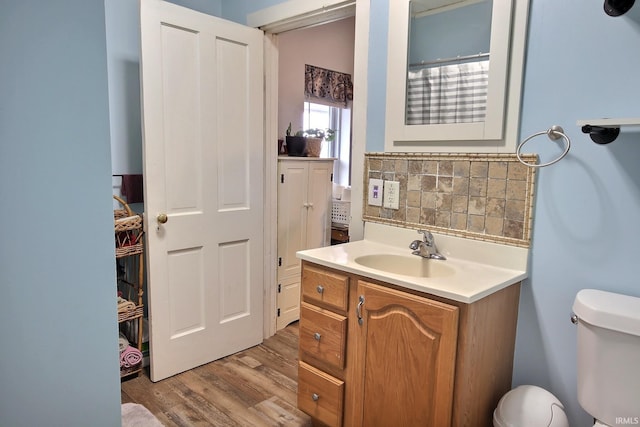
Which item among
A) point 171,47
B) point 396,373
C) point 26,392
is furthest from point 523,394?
point 171,47

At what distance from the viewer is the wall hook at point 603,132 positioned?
1354 millimetres

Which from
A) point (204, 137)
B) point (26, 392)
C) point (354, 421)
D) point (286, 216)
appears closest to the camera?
point (26, 392)

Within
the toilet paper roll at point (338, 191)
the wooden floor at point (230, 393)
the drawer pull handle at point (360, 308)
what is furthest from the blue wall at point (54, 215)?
the toilet paper roll at point (338, 191)

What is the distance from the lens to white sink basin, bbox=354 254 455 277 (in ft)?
5.84

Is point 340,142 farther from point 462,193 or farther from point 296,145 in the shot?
point 462,193

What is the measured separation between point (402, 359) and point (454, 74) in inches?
46.4

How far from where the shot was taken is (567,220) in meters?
1.50

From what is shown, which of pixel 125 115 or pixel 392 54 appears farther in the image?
pixel 125 115

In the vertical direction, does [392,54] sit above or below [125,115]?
above

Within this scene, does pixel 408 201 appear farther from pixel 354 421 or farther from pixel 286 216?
pixel 286 216

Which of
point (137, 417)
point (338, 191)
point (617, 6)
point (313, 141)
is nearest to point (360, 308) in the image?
point (137, 417)

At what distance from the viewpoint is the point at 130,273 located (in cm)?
253

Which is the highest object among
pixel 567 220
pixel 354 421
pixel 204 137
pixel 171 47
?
pixel 171 47

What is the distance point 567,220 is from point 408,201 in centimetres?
66
